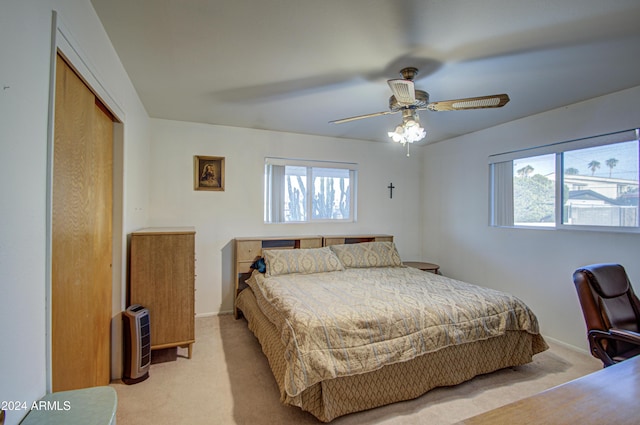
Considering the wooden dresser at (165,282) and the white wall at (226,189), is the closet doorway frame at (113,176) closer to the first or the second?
the wooden dresser at (165,282)

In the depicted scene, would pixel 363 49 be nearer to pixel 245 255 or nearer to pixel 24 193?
pixel 24 193

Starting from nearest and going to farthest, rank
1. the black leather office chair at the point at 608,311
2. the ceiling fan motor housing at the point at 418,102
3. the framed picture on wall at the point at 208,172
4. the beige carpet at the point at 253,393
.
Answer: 1. the black leather office chair at the point at 608,311
2. the beige carpet at the point at 253,393
3. the ceiling fan motor housing at the point at 418,102
4. the framed picture on wall at the point at 208,172

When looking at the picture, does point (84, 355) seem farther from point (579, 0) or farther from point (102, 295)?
point (579, 0)

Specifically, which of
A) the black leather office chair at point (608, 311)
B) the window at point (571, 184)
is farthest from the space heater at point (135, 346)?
the window at point (571, 184)

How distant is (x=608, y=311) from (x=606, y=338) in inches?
6.8

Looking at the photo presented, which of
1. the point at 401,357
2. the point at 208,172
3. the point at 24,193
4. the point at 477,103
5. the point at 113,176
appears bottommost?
the point at 401,357

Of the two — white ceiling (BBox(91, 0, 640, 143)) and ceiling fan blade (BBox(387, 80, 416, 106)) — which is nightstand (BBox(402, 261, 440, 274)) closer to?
white ceiling (BBox(91, 0, 640, 143))

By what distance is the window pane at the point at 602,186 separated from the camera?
8.73 feet

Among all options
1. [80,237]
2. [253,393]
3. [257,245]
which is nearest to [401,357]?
[253,393]

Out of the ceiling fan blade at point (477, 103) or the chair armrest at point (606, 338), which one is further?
the ceiling fan blade at point (477, 103)

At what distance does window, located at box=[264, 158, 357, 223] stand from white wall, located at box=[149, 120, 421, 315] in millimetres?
110

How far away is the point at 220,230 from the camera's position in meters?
3.88

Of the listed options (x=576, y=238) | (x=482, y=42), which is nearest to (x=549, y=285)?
(x=576, y=238)

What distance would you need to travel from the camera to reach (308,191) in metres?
4.35
